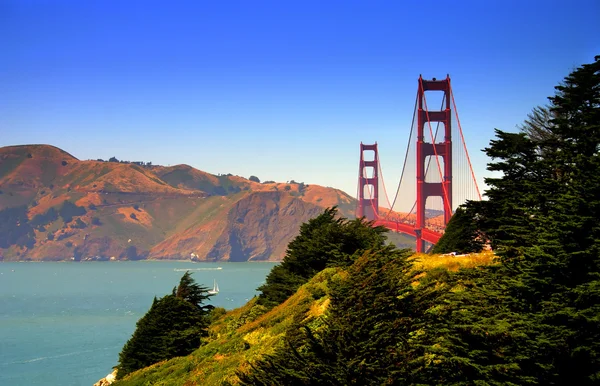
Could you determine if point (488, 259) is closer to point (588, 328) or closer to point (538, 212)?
point (538, 212)

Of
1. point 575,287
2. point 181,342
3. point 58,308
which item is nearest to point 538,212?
point 575,287

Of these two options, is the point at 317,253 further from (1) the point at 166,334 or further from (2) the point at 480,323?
(2) the point at 480,323

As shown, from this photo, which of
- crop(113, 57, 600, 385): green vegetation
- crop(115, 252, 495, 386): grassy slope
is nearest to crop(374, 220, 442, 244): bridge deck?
crop(115, 252, 495, 386): grassy slope

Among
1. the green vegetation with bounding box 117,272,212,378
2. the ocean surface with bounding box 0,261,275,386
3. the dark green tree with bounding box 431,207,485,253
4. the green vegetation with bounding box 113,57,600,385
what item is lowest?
the ocean surface with bounding box 0,261,275,386

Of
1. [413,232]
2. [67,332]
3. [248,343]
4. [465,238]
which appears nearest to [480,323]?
[248,343]

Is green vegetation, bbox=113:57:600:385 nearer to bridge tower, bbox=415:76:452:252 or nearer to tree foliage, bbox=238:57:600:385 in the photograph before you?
tree foliage, bbox=238:57:600:385

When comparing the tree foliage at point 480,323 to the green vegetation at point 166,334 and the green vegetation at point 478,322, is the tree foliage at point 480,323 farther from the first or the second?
the green vegetation at point 166,334

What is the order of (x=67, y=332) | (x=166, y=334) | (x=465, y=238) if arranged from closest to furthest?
(x=166, y=334)
(x=465, y=238)
(x=67, y=332)
